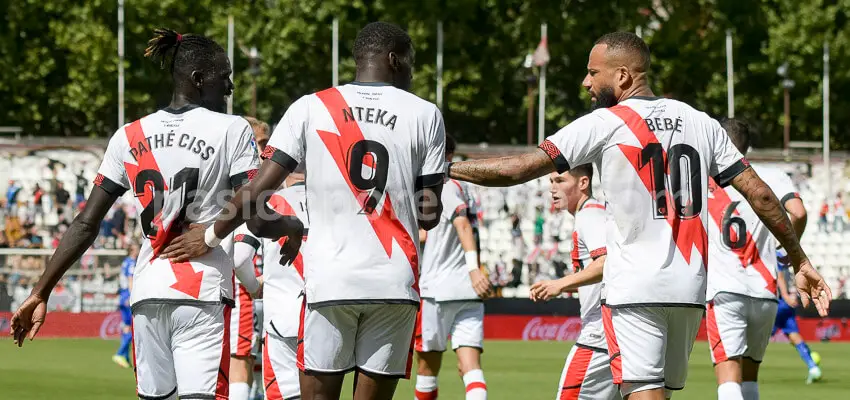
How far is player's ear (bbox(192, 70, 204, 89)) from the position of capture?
732cm

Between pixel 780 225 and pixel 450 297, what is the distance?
551 centimetres

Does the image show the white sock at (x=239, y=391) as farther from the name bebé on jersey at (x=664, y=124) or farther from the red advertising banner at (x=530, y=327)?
the red advertising banner at (x=530, y=327)

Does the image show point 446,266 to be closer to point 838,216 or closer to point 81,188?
point 81,188

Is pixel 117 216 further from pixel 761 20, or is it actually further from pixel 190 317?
pixel 761 20

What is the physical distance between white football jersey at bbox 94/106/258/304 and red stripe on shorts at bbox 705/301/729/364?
14.9ft

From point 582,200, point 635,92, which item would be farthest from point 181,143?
point 582,200

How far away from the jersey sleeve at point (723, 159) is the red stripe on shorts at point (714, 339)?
10.5 feet

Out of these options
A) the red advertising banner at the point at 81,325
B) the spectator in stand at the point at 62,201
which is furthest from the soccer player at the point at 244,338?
the spectator in stand at the point at 62,201

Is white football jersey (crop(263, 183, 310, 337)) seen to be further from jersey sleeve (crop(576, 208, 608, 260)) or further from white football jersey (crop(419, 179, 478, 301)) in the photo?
white football jersey (crop(419, 179, 478, 301))

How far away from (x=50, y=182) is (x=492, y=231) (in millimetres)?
11060

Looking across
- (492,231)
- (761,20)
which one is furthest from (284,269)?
(761,20)

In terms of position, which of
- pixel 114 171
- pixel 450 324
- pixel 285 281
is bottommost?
pixel 450 324

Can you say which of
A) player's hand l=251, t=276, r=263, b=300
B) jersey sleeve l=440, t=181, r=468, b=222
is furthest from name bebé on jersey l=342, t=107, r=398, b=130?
jersey sleeve l=440, t=181, r=468, b=222

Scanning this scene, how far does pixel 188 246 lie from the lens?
23.4ft
